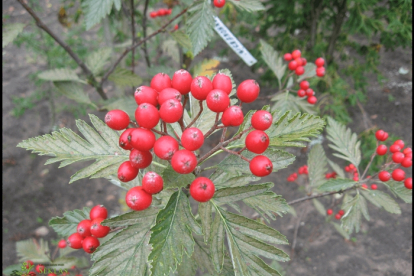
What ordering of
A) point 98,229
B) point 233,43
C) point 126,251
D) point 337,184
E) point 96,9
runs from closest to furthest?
point 126,251, point 98,229, point 96,9, point 337,184, point 233,43

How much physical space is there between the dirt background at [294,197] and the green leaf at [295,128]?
298cm

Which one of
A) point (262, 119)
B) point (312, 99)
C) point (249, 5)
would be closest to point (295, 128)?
point (262, 119)

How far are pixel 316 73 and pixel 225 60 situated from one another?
12.6ft

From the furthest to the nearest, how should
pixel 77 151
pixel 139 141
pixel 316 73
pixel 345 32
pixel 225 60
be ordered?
pixel 225 60 → pixel 345 32 → pixel 316 73 → pixel 77 151 → pixel 139 141

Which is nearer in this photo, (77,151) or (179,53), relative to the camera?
(77,151)

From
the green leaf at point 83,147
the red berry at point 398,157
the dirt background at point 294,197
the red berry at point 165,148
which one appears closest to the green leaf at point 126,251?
the green leaf at point 83,147

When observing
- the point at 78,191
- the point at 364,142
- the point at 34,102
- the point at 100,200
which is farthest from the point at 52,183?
the point at 364,142

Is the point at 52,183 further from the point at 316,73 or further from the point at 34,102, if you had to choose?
the point at 316,73

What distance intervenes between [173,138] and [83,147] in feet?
1.60

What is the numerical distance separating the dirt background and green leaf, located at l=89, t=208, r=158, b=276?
2999mm

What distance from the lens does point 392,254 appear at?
3633 millimetres

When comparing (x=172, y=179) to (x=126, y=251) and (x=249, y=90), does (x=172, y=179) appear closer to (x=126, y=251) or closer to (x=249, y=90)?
(x=126, y=251)

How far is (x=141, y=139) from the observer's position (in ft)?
3.29

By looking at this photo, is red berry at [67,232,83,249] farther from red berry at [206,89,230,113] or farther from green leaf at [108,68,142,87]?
green leaf at [108,68,142,87]
